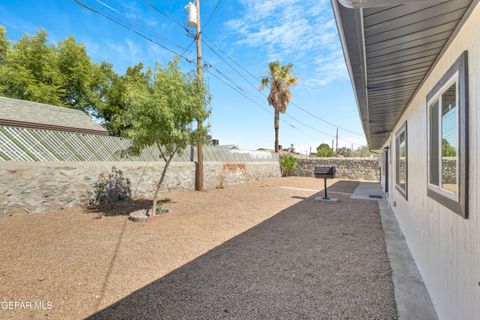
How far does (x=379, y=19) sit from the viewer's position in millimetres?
1770

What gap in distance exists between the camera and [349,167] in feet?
66.3

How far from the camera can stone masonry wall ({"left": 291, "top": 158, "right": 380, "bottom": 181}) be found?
1939 centimetres

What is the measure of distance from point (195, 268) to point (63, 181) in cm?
571

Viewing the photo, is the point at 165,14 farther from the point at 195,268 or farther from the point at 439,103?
the point at 439,103

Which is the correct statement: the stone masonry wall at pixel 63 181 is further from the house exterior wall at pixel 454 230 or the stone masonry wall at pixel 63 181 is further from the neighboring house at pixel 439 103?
the house exterior wall at pixel 454 230

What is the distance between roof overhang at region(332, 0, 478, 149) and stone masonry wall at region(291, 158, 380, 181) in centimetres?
1826

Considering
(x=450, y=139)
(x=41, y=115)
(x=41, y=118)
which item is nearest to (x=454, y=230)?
(x=450, y=139)

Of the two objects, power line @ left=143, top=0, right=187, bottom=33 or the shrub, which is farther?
power line @ left=143, top=0, right=187, bottom=33

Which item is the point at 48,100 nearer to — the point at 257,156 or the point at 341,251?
the point at 257,156

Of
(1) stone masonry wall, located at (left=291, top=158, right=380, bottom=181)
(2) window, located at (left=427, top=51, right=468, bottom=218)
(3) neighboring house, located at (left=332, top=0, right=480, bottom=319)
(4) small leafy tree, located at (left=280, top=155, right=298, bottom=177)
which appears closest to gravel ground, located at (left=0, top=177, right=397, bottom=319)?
(3) neighboring house, located at (left=332, top=0, right=480, bottom=319)

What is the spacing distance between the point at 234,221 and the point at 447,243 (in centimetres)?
468

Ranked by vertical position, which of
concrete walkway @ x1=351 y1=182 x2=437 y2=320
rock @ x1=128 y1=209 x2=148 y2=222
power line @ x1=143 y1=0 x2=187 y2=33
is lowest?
concrete walkway @ x1=351 y1=182 x2=437 y2=320

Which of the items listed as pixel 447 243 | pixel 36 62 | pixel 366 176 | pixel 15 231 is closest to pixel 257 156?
pixel 366 176

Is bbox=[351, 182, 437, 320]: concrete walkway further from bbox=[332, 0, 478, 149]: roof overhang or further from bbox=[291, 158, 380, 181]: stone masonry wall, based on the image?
bbox=[291, 158, 380, 181]: stone masonry wall
